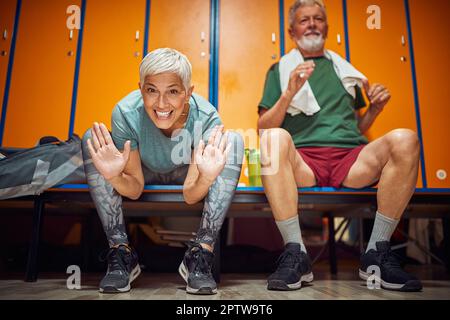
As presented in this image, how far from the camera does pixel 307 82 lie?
168 centimetres

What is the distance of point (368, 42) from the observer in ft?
6.37

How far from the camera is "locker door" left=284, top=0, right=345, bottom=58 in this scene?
1930 millimetres

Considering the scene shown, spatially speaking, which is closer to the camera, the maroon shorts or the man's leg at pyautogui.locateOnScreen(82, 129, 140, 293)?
the man's leg at pyautogui.locateOnScreen(82, 129, 140, 293)

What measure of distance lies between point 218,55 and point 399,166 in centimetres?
111

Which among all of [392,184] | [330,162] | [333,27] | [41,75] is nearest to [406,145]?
[392,184]

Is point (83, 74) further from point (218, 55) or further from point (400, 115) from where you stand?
point (400, 115)

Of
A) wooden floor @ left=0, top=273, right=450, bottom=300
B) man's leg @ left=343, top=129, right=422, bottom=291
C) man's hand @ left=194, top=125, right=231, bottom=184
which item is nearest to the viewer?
wooden floor @ left=0, top=273, right=450, bottom=300

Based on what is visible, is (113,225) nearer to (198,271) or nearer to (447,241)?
(198,271)

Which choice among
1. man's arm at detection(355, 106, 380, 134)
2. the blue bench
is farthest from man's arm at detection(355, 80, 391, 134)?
the blue bench

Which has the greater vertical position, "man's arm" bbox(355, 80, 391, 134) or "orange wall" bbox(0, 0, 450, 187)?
"orange wall" bbox(0, 0, 450, 187)

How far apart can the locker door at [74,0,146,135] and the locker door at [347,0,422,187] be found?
115cm

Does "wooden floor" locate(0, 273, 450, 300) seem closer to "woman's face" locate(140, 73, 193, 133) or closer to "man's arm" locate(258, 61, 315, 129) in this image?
"woman's face" locate(140, 73, 193, 133)
